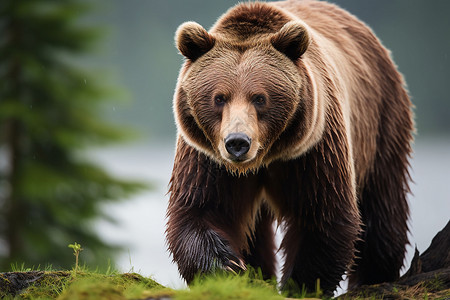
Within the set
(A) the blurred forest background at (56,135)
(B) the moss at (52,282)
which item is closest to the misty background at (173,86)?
(A) the blurred forest background at (56,135)

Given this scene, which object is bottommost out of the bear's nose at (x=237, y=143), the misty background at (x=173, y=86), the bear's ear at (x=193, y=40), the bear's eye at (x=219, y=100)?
the misty background at (x=173, y=86)

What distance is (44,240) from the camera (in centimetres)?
1321

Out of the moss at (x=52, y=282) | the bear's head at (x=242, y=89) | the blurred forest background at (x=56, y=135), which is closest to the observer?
the moss at (x=52, y=282)

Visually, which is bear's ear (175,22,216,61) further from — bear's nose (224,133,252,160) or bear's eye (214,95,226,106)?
bear's nose (224,133,252,160)

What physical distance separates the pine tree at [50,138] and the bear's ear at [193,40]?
7.59 metres

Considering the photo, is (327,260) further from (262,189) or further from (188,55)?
(188,55)

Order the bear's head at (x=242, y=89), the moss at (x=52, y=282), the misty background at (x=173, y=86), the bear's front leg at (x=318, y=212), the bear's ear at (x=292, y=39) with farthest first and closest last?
the misty background at (x=173, y=86) → the bear's front leg at (x=318, y=212) → the bear's ear at (x=292, y=39) → the bear's head at (x=242, y=89) → the moss at (x=52, y=282)

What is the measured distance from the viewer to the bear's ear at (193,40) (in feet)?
17.1

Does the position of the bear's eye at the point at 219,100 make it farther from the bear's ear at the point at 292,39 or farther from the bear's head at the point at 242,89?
the bear's ear at the point at 292,39

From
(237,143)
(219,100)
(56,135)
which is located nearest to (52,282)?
(237,143)

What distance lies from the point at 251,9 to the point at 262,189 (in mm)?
1475

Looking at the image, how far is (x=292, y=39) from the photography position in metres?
5.17

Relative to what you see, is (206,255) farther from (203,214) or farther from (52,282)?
(52,282)

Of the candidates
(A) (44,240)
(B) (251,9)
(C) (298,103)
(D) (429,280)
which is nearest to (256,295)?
(C) (298,103)
